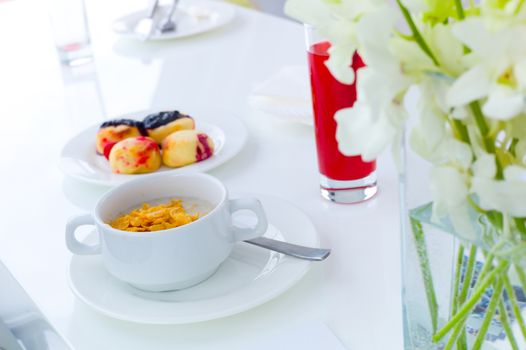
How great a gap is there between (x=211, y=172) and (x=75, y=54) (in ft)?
1.77

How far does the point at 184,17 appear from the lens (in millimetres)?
1531

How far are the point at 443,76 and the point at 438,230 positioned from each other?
5.3 inches

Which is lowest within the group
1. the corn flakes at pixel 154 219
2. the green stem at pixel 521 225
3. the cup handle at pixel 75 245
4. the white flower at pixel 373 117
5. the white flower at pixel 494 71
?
the cup handle at pixel 75 245

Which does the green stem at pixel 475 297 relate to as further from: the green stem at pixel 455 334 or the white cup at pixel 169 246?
the white cup at pixel 169 246

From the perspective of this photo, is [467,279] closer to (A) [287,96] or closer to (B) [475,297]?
(B) [475,297]

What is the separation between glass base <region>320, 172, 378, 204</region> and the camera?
2.70 feet

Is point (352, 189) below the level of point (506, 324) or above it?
below

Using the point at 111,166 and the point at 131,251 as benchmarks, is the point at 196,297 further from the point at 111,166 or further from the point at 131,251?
the point at 111,166

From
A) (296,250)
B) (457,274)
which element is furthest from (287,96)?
(457,274)

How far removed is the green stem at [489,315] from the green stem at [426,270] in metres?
0.04

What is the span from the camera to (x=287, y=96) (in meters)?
1.04

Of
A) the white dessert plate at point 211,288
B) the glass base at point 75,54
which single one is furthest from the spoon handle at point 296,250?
the glass base at point 75,54

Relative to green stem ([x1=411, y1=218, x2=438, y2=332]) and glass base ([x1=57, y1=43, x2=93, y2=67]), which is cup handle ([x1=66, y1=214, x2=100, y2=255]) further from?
glass base ([x1=57, y1=43, x2=93, y2=67])

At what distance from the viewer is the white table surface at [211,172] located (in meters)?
0.65
